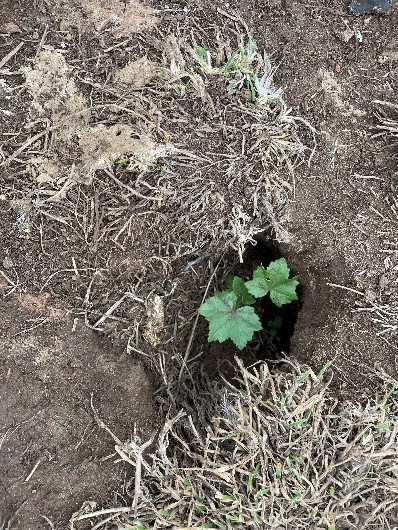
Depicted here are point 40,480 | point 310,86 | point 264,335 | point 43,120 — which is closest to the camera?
point 40,480

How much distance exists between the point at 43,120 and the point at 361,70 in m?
1.54

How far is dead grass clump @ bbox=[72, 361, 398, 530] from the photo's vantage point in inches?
87.8

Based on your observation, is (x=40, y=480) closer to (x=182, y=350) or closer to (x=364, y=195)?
(x=182, y=350)

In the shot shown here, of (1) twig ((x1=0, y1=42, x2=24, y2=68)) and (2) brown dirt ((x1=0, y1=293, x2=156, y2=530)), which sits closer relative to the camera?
(2) brown dirt ((x1=0, y1=293, x2=156, y2=530))

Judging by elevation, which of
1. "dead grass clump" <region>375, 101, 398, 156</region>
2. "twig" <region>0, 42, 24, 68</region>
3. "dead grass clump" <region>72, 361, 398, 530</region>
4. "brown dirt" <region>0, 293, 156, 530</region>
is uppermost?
"twig" <region>0, 42, 24, 68</region>

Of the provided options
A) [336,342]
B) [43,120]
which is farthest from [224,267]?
[43,120]

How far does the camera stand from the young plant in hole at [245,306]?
2.50 m

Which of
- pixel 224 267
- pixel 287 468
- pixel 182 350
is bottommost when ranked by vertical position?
pixel 287 468

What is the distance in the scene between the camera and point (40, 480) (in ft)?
7.39

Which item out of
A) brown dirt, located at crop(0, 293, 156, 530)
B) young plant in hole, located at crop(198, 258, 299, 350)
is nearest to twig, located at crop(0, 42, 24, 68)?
brown dirt, located at crop(0, 293, 156, 530)

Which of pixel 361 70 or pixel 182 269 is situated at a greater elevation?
pixel 361 70

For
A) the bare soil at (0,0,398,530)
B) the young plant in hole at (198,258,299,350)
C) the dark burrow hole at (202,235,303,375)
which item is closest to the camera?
the bare soil at (0,0,398,530)

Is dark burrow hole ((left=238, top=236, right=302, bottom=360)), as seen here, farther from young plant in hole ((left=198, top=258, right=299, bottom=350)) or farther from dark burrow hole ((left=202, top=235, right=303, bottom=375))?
young plant in hole ((left=198, top=258, right=299, bottom=350))

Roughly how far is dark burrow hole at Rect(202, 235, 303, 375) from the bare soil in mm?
175
